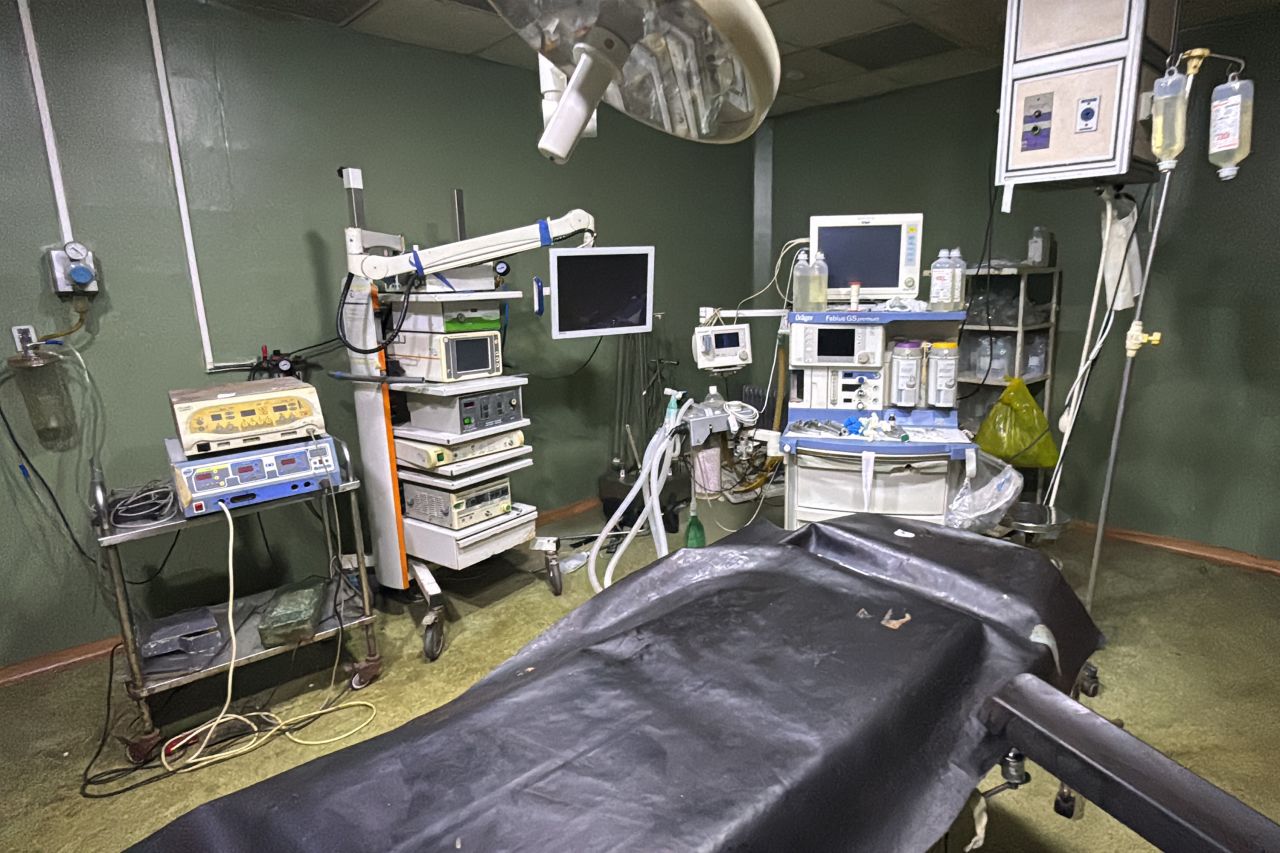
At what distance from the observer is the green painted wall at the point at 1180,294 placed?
2.94 m

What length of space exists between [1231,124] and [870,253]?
112cm

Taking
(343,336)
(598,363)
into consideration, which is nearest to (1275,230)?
(598,363)

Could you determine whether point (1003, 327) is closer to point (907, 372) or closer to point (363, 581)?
point (907, 372)

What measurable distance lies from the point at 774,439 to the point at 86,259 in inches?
102

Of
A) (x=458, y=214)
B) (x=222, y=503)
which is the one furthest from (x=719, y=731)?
(x=458, y=214)

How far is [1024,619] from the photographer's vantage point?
123 centimetres

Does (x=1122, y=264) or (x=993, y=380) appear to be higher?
(x=1122, y=264)

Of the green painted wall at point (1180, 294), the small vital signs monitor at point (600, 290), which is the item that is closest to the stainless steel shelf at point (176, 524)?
the small vital signs monitor at point (600, 290)

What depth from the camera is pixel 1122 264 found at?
2.29 metres

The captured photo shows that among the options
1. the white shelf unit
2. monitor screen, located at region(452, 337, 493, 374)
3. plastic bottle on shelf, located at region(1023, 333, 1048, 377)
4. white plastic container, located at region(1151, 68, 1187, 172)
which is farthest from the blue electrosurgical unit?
plastic bottle on shelf, located at region(1023, 333, 1048, 377)

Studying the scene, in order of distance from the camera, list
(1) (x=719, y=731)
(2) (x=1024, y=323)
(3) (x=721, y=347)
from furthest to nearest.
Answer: (2) (x=1024, y=323) → (3) (x=721, y=347) → (1) (x=719, y=731)

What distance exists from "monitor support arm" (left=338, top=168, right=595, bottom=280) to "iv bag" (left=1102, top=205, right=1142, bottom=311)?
1.92 m

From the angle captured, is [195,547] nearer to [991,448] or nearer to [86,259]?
[86,259]

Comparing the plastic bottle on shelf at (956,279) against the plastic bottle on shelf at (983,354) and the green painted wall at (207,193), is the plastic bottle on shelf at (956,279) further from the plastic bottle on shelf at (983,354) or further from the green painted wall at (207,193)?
the green painted wall at (207,193)
